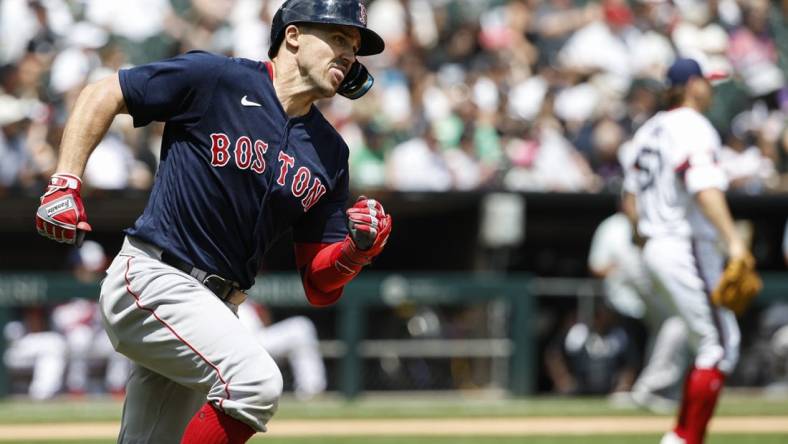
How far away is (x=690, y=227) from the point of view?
632 cm

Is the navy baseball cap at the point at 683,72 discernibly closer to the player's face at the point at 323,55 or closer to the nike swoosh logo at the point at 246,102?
the player's face at the point at 323,55

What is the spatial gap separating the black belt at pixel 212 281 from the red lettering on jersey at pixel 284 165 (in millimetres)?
350

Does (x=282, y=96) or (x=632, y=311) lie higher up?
(x=282, y=96)

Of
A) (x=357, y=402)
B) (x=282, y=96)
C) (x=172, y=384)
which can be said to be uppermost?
(x=282, y=96)

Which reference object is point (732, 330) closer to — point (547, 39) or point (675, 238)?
point (675, 238)

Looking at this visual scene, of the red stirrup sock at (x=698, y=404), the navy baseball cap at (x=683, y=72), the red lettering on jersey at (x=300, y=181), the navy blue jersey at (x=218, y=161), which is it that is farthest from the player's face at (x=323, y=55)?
the navy baseball cap at (x=683, y=72)

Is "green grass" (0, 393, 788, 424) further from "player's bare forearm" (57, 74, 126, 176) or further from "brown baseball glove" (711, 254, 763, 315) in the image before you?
"player's bare forearm" (57, 74, 126, 176)

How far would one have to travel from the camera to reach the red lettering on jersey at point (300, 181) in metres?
3.93

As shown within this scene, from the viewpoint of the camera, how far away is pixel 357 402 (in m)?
9.55

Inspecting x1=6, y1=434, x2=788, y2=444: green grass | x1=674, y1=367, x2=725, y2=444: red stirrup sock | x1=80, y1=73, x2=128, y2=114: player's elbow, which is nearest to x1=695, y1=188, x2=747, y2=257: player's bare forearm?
→ x1=674, y1=367, x2=725, y2=444: red stirrup sock

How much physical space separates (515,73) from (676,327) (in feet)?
14.2

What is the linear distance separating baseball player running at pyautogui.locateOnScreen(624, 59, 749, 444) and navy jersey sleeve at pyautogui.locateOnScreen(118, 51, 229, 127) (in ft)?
9.44

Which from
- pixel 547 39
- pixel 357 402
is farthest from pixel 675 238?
pixel 547 39

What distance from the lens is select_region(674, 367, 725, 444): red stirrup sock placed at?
19.1 feet
